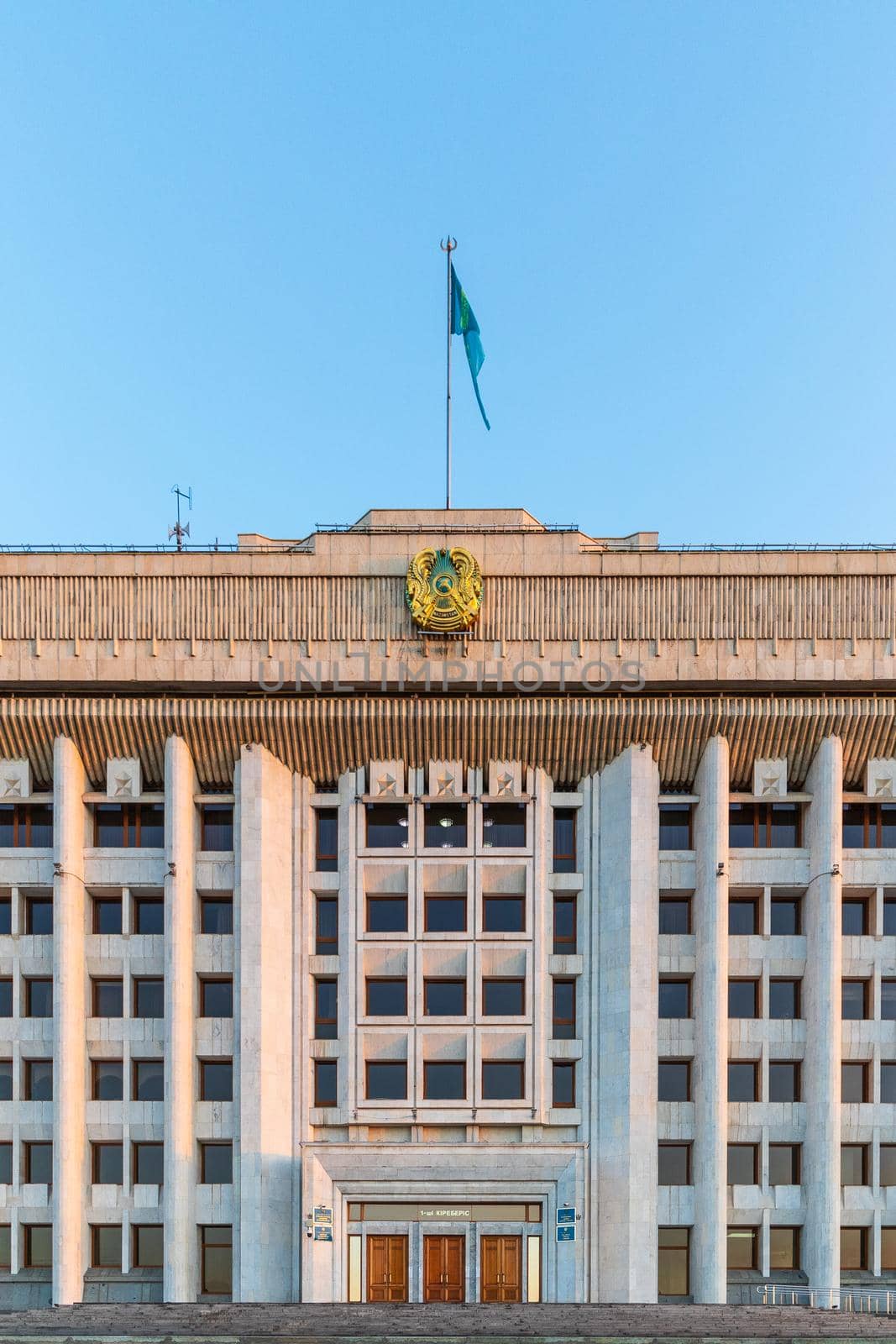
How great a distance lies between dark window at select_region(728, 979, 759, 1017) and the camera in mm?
36812

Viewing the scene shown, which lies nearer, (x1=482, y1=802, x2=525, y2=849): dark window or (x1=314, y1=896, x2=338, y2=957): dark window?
(x1=314, y1=896, x2=338, y2=957): dark window

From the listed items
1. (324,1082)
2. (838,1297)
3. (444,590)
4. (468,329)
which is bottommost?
(838,1297)

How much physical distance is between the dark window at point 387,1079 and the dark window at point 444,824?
6.71 m

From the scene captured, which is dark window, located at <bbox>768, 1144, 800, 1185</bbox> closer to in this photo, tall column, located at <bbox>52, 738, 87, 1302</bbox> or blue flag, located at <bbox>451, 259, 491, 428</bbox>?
tall column, located at <bbox>52, 738, 87, 1302</bbox>

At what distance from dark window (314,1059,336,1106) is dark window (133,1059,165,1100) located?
4.66 m

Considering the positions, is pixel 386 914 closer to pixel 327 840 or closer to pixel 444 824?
pixel 327 840

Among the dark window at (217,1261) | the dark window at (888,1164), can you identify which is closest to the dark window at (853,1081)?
the dark window at (888,1164)

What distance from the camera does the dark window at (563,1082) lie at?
118ft

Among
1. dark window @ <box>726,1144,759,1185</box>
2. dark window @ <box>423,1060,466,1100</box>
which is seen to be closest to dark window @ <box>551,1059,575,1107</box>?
dark window @ <box>423,1060,466,1100</box>

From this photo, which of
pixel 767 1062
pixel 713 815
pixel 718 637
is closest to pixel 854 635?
pixel 718 637

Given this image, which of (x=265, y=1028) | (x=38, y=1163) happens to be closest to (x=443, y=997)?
(x=265, y=1028)

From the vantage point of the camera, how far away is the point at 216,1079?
36.3 metres

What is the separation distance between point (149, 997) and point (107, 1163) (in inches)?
198

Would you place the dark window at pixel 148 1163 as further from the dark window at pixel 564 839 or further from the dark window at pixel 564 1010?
the dark window at pixel 564 839
